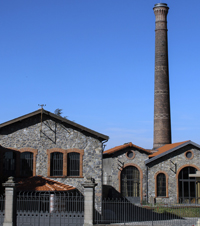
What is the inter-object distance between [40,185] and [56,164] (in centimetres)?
217

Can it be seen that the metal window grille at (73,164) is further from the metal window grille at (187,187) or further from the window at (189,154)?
the window at (189,154)

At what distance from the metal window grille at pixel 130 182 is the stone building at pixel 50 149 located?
12.1 metres

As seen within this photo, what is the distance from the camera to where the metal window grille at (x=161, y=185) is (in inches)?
1416

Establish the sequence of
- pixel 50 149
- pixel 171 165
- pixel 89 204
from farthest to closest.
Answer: pixel 171 165, pixel 50 149, pixel 89 204

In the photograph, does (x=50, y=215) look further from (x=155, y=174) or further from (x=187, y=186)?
(x=187, y=186)

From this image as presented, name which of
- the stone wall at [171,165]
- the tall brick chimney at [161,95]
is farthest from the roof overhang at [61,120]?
the tall brick chimney at [161,95]

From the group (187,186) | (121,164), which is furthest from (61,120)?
(187,186)

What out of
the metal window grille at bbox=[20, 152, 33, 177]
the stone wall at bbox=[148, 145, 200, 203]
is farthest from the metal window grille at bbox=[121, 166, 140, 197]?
the metal window grille at bbox=[20, 152, 33, 177]

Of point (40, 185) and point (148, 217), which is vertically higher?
point (40, 185)

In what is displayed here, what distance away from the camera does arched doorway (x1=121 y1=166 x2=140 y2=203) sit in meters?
36.6

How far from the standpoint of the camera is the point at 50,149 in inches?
1003

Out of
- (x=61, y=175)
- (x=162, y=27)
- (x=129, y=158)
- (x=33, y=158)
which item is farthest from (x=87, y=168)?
(x=162, y=27)

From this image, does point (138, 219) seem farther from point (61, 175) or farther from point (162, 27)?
point (162, 27)

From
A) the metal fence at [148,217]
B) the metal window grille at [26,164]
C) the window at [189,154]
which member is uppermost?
the window at [189,154]
